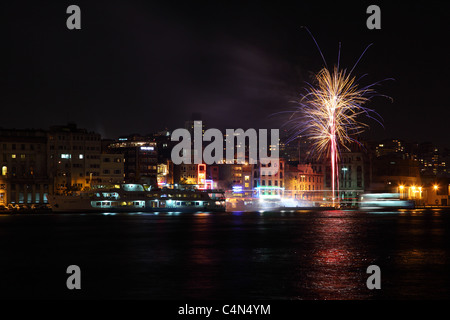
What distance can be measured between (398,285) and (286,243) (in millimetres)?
21277

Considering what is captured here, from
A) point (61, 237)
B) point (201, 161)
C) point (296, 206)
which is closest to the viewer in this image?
point (61, 237)

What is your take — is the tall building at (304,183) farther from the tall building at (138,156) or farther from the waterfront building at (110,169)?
the waterfront building at (110,169)

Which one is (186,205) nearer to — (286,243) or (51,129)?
(51,129)

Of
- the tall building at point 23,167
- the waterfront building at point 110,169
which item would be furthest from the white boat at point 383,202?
the tall building at point 23,167

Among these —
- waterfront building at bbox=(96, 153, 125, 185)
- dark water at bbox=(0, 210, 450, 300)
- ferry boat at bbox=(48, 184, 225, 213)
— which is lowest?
dark water at bbox=(0, 210, 450, 300)

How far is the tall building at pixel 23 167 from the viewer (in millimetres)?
119062

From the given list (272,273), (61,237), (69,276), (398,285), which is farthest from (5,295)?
(61,237)

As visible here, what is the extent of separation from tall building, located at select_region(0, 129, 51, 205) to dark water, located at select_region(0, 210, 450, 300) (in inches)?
2611

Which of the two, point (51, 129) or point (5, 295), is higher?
point (51, 129)

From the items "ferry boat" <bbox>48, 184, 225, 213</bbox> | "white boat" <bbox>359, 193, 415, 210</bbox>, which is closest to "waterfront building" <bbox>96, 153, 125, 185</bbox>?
"ferry boat" <bbox>48, 184, 225, 213</bbox>

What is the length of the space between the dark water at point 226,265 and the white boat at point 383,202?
90.8 metres

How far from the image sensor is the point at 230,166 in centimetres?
17150

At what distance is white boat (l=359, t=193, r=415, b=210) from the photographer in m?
146

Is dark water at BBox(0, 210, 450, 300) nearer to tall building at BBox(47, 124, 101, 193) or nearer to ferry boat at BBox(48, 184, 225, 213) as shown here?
ferry boat at BBox(48, 184, 225, 213)
